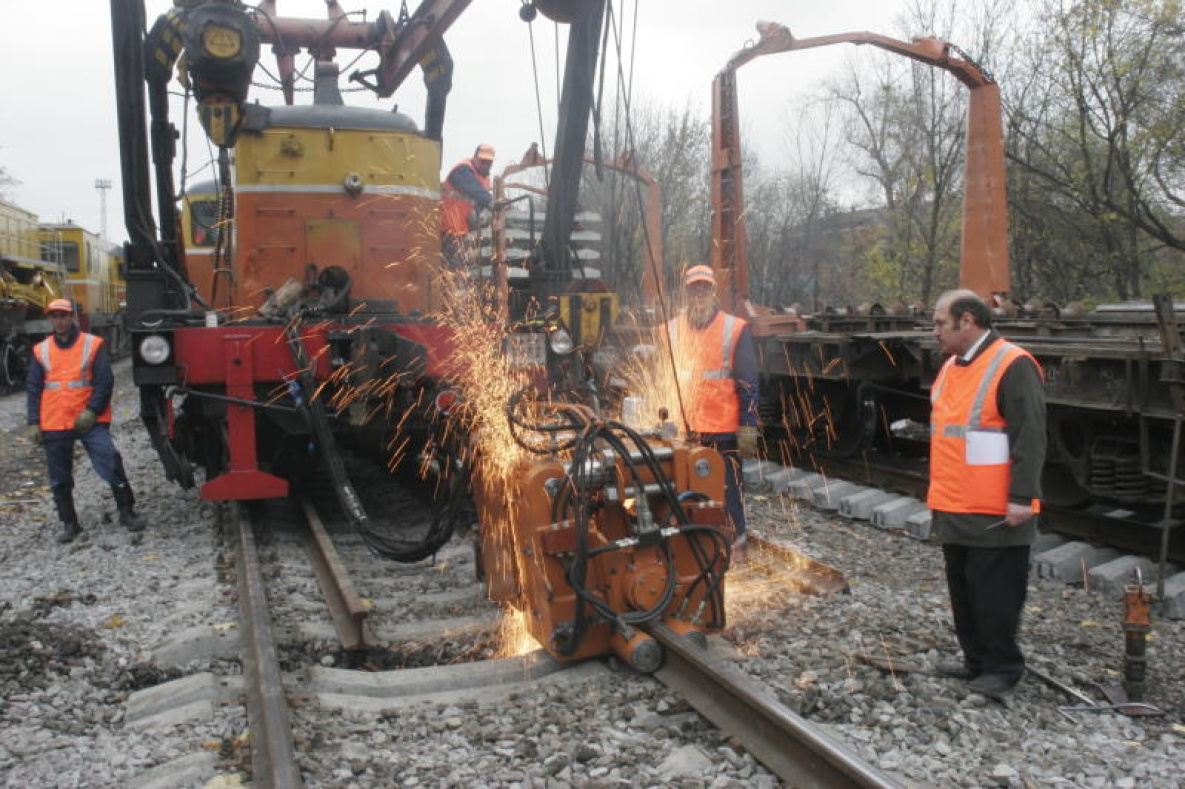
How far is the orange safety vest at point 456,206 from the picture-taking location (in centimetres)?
802

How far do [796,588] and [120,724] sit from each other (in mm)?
3253

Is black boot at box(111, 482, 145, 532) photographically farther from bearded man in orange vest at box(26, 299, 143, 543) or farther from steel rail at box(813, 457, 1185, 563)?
steel rail at box(813, 457, 1185, 563)

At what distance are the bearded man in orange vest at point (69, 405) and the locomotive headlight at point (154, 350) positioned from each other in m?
1.04

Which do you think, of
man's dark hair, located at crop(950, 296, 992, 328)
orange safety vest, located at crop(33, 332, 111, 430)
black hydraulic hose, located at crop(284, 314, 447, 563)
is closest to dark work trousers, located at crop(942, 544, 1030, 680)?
man's dark hair, located at crop(950, 296, 992, 328)

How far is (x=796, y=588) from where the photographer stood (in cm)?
495

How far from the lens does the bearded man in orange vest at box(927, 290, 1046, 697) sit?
3.52 metres

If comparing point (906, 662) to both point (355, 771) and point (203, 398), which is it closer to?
point (355, 771)

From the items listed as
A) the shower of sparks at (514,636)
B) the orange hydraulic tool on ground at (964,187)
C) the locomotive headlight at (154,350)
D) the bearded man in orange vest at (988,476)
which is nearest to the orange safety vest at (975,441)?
the bearded man in orange vest at (988,476)

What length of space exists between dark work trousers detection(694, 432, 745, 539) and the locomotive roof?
3599 millimetres

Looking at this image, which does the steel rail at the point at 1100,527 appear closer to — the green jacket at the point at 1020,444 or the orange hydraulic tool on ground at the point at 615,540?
the green jacket at the point at 1020,444

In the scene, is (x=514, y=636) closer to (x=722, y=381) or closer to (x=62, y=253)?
(x=722, y=381)

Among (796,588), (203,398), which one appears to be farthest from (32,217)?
(796,588)

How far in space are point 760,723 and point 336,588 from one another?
2.73 metres

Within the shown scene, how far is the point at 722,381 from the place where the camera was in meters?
5.55
